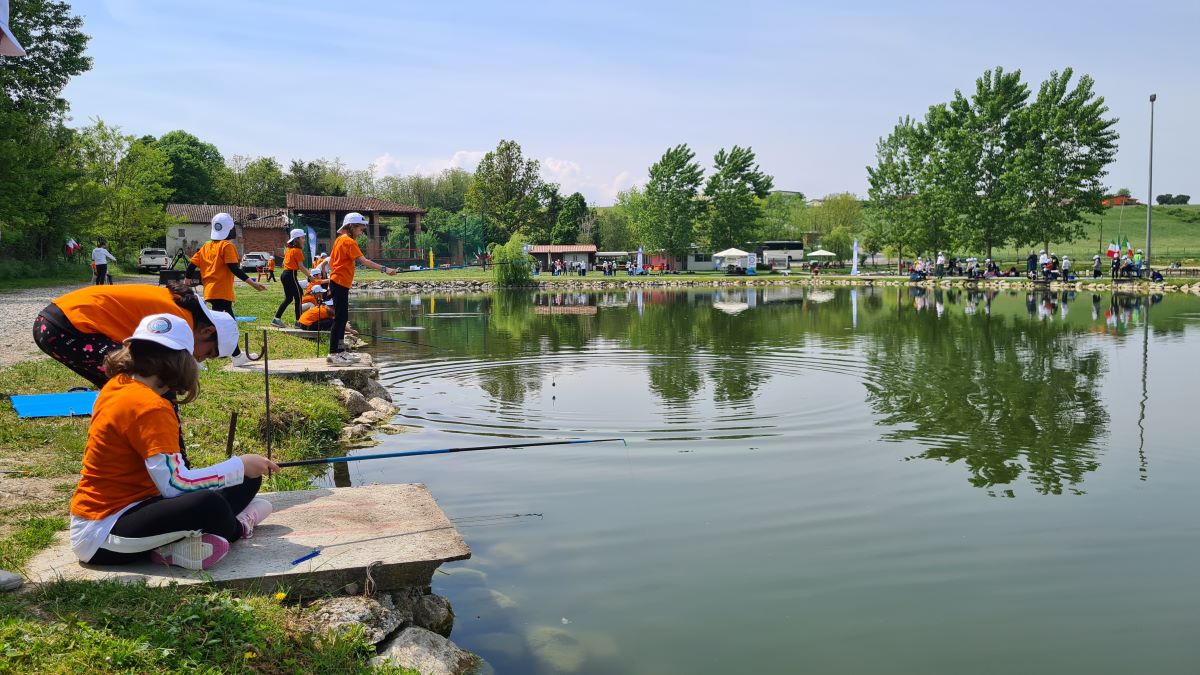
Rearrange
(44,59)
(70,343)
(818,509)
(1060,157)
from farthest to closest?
(1060,157), (44,59), (818,509), (70,343)

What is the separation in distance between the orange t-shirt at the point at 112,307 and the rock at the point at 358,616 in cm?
235

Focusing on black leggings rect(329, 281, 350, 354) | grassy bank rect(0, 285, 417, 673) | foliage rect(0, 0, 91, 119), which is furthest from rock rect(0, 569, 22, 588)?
foliage rect(0, 0, 91, 119)

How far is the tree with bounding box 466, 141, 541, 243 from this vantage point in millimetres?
88000

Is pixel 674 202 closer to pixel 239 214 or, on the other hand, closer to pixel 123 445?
pixel 239 214

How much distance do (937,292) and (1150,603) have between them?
39.0m

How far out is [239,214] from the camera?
7381 centimetres

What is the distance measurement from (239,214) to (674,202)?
111ft

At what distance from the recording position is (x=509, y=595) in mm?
5648

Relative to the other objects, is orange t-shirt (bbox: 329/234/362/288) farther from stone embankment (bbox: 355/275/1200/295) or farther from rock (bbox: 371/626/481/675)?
stone embankment (bbox: 355/275/1200/295)

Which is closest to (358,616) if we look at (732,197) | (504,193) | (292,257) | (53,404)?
(53,404)

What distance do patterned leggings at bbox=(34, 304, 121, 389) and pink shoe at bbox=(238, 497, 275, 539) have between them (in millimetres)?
1432

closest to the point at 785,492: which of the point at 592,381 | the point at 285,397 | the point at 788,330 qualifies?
the point at 285,397

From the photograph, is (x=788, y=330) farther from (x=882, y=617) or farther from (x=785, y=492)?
(x=882, y=617)

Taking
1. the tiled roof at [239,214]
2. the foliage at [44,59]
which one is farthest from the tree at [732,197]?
the foliage at [44,59]
